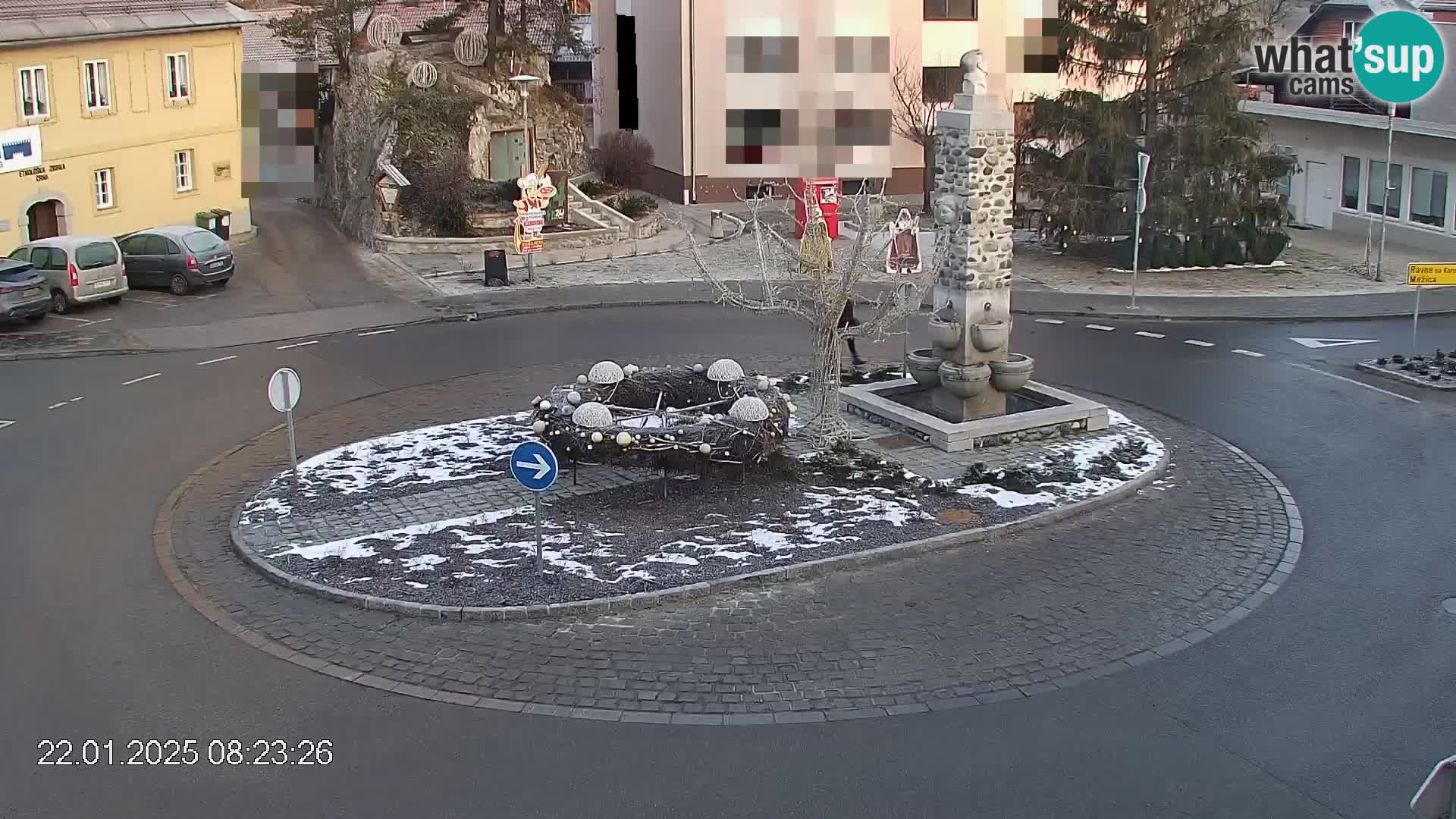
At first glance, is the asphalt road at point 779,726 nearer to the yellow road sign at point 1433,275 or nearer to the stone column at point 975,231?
the stone column at point 975,231

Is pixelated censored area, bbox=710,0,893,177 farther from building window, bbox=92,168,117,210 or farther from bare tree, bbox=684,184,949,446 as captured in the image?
bare tree, bbox=684,184,949,446

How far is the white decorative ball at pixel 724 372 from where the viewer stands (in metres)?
18.5

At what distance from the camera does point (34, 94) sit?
33188 mm

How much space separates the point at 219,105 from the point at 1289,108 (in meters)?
26.8

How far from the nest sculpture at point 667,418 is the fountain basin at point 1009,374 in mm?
2759

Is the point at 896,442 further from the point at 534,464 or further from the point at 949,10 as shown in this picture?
the point at 949,10

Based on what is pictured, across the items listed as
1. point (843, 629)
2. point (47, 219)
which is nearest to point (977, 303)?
point (843, 629)

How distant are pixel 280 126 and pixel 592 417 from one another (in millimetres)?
31548

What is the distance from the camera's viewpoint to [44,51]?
3319 cm

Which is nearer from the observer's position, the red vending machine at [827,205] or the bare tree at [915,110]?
the red vending machine at [827,205]

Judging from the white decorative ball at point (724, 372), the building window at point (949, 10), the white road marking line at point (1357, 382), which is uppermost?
the building window at point (949, 10)

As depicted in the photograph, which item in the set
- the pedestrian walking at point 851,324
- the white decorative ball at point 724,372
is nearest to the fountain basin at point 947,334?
the pedestrian walking at point 851,324

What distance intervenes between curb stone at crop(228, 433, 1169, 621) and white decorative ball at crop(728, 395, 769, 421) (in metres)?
2.52

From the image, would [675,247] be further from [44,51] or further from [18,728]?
[18,728]
